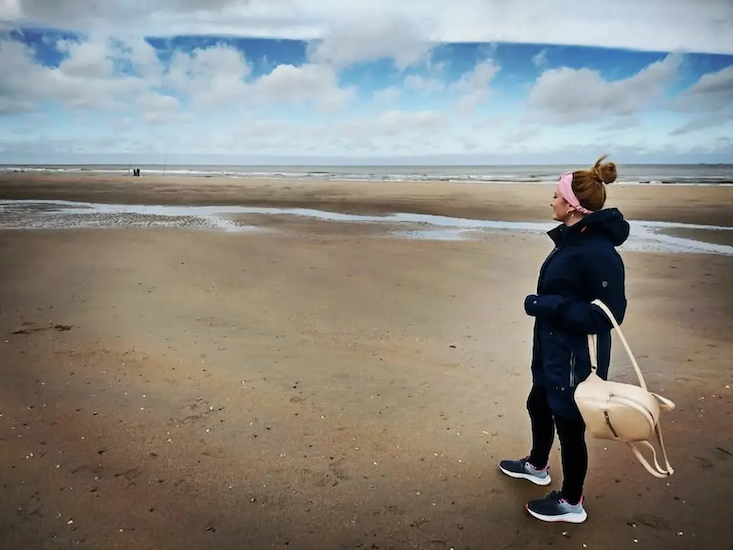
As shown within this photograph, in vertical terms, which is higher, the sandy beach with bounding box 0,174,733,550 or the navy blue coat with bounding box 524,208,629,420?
the navy blue coat with bounding box 524,208,629,420

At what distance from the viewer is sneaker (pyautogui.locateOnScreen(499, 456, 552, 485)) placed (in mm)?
3674

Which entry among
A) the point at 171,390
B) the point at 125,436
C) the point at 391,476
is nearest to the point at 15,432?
the point at 125,436

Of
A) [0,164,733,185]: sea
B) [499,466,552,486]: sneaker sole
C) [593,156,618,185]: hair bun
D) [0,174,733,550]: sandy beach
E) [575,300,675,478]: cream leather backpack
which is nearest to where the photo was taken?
[575,300,675,478]: cream leather backpack

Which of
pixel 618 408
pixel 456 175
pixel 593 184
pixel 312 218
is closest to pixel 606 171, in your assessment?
pixel 593 184

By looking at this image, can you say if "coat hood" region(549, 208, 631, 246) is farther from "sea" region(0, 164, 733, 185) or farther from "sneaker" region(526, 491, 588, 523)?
"sea" region(0, 164, 733, 185)

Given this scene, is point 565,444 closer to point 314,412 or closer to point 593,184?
point 593,184

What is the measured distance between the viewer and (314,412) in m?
4.63

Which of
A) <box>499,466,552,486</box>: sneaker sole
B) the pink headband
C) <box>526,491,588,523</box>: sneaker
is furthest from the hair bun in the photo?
<box>499,466,552,486</box>: sneaker sole

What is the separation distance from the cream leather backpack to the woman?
12 cm

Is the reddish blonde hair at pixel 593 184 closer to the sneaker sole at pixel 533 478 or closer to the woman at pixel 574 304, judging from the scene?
the woman at pixel 574 304

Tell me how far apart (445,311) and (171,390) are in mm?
4064

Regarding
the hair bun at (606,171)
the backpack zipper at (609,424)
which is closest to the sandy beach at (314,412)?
the backpack zipper at (609,424)

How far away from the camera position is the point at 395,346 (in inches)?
247

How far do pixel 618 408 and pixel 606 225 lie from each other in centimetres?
95
